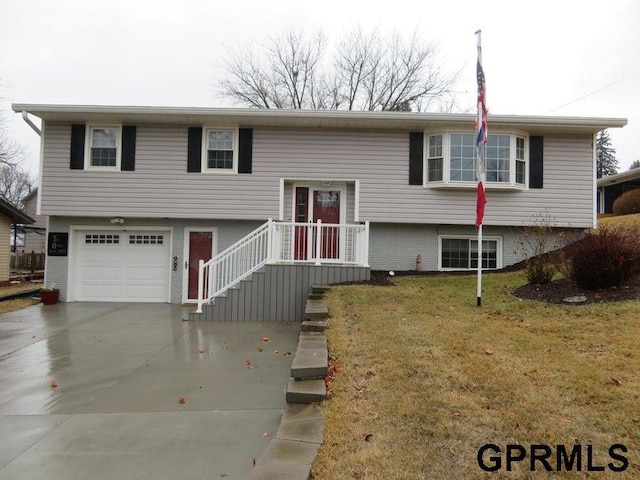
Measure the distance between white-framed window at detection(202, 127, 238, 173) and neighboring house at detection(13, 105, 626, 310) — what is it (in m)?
0.03

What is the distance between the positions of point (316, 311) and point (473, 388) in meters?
3.41

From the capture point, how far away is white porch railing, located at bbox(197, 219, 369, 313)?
8.83 m

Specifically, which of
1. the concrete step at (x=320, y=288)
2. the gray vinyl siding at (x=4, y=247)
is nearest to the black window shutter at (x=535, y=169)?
Result: the concrete step at (x=320, y=288)

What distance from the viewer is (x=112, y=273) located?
452 inches

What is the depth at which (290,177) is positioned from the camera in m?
10.9

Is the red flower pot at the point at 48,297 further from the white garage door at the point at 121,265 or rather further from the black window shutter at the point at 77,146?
the black window shutter at the point at 77,146

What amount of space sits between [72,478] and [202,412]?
1.25m

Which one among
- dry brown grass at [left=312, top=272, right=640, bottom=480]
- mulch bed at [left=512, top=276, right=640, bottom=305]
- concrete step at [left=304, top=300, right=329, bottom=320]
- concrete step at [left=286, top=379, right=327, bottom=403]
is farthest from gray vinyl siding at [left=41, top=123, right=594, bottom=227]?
concrete step at [left=286, top=379, right=327, bottom=403]

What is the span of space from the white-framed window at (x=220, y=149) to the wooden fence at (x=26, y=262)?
16.4 meters

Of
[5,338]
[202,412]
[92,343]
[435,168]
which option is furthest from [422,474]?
[435,168]

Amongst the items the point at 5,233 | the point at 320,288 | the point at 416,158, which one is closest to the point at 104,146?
the point at 320,288

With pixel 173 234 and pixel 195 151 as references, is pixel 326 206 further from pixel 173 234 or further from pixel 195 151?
pixel 173 234

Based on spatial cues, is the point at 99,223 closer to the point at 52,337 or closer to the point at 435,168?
the point at 52,337

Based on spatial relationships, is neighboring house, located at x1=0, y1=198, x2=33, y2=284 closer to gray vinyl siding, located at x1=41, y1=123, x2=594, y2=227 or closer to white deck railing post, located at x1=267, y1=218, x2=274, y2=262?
gray vinyl siding, located at x1=41, y1=123, x2=594, y2=227
